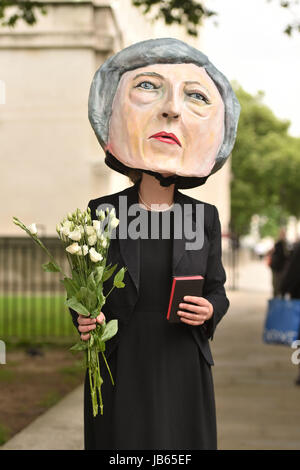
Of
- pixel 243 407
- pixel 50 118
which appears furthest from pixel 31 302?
pixel 243 407

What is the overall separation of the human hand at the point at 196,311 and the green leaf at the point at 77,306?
41 cm

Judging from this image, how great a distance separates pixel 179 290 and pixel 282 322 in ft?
16.0

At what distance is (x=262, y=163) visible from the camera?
1829 inches

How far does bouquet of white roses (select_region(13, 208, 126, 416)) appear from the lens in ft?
10.2

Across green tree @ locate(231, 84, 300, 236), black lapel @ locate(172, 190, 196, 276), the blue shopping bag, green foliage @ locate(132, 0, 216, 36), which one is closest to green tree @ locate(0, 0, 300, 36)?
green foliage @ locate(132, 0, 216, 36)

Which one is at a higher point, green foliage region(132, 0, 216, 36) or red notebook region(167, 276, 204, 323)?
green foliage region(132, 0, 216, 36)

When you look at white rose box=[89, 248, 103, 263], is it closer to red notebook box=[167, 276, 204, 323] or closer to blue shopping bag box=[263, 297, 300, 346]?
red notebook box=[167, 276, 204, 323]

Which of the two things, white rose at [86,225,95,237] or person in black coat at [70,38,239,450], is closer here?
white rose at [86,225,95,237]

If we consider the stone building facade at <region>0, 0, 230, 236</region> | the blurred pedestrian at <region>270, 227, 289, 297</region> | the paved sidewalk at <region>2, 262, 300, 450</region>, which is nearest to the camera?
the paved sidewalk at <region>2, 262, 300, 450</region>

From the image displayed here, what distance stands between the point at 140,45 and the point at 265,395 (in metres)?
5.11

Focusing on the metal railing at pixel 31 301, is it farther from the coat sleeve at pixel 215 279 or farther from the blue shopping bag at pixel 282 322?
the coat sleeve at pixel 215 279

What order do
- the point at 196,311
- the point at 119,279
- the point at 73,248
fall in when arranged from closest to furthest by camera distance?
the point at 73,248 → the point at 119,279 → the point at 196,311

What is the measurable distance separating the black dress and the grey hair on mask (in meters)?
0.63

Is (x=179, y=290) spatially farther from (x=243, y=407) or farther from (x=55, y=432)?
(x=243, y=407)
